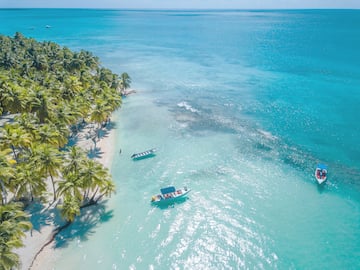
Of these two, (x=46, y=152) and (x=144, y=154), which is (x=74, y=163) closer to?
(x=46, y=152)

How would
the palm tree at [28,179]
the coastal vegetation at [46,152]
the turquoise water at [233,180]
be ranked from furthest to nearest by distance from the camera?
the turquoise water at [233,180]
the palm tree at [28,179]
the coastal vegetation at [46,152]

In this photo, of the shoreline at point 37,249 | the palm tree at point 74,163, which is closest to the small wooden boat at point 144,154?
the palm tree at point 74,163

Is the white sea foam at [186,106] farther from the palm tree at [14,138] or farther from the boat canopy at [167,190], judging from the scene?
the palm tree at [14,138]

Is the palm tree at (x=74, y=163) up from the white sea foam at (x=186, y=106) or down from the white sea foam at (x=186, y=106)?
up

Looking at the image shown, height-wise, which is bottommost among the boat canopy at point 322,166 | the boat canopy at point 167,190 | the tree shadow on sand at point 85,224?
the tree shadow on sand at point 85,224

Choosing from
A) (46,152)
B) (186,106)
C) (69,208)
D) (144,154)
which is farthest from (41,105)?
(186,106)
